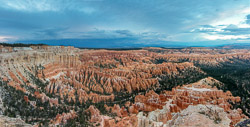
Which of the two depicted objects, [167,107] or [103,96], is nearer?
[167,107]

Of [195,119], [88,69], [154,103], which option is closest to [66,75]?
[88,69]

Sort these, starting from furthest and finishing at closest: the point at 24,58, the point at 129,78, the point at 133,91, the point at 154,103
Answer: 1. the point at 129,78
2. the point at 133,91
3. the point at 24,58
4. the point at 154,103

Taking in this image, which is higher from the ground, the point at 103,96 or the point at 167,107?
the point at 167,107

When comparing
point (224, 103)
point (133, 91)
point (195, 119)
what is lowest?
point (133, 91)

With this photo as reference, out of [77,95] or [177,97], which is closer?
[177,97]

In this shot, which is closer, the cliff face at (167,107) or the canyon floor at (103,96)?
the canyon floor at (103,96)

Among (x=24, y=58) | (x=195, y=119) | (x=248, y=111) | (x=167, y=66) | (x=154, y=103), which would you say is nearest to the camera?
(x=195, y=119)

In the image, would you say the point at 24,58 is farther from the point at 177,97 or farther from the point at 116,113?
the point at 177,97

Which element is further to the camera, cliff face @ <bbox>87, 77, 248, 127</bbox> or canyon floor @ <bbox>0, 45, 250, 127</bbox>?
cliff face @ <bbox>87, 77, 248, 127</bbox>
